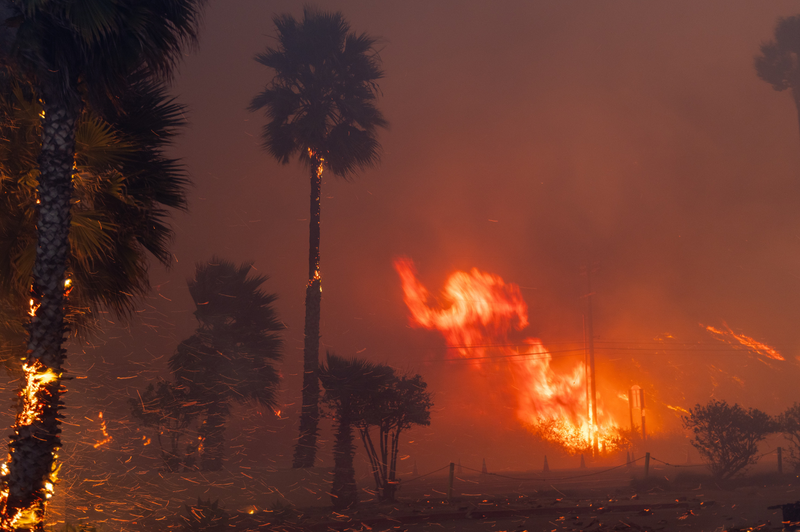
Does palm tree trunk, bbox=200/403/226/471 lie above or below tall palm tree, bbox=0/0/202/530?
below

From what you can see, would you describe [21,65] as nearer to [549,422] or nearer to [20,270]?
[20,270]

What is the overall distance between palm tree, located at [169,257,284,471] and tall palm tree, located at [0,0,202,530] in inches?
806

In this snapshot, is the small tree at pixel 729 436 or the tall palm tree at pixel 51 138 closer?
the tall palm tree at pixel 51 138

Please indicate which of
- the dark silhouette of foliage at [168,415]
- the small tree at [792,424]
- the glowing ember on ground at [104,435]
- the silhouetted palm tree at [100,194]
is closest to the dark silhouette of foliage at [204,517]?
the silhouetted palm tree at [100,194]

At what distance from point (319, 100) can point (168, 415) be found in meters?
18.0

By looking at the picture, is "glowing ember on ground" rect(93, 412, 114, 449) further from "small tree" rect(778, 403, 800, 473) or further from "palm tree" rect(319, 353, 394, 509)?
"small tree" rect(778, 403, 800, 473)

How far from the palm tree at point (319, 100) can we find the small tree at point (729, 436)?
20542 millimetres

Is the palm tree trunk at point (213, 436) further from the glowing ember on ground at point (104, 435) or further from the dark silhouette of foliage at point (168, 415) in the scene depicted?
the glowing ember on ground at point (104, 435)

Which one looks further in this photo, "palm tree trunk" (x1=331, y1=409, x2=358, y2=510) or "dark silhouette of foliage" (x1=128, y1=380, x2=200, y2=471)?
"dark silhouette of foliage" (x1=128, y1=380, x2=200, y2=471)

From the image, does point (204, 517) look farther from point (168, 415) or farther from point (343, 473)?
point (168, 415)

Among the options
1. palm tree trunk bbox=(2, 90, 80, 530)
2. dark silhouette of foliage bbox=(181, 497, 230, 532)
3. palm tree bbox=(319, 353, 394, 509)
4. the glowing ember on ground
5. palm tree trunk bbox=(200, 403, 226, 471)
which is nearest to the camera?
palm tree trunk bbox=(2, 90, 80, 530)

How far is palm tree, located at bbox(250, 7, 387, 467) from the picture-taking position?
25438mm

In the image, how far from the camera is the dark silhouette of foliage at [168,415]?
26.8 m

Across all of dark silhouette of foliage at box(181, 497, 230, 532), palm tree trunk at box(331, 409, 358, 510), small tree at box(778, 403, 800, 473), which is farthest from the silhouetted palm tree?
small tree at box(778, 403, 800, 473)
